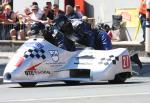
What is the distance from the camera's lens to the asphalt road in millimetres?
14117

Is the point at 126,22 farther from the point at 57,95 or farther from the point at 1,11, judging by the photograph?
the point at 57,95

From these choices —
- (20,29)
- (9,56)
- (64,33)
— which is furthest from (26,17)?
(64,33)

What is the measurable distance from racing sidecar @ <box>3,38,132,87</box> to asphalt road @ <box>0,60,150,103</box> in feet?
0.78

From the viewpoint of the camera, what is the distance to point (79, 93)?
1562 cm

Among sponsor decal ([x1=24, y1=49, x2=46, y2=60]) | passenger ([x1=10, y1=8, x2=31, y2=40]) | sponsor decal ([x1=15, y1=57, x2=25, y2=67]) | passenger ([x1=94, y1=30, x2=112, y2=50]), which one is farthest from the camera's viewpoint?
passenger ([x1=10, y1=8, x2=31, y2=40])

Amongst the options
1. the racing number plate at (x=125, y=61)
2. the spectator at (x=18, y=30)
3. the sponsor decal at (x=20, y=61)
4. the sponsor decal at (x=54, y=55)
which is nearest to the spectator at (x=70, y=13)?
the racing number plate at (x=125, y=61)

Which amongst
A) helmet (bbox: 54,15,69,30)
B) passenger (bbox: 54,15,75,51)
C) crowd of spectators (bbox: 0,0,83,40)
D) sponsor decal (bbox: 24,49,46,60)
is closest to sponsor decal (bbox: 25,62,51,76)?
sponsor decal (bbox: 24,49,46,60)

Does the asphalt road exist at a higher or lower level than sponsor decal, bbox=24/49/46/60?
lower

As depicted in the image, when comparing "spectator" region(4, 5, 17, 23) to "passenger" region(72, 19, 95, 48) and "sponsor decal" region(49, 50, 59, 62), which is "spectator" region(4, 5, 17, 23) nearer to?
"passenger" region(72, 19, 95, 48)

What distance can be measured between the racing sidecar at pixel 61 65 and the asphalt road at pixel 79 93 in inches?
9.3

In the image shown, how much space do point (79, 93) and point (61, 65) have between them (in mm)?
2626

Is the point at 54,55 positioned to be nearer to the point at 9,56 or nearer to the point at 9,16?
the point at 9,56

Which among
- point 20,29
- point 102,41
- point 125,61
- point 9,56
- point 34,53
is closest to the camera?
point 34,53

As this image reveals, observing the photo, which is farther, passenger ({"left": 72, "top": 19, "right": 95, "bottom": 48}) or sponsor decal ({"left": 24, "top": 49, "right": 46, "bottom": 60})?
passenger ({"left": 72, "top": 19, "right": 95, "bottom": 48})
